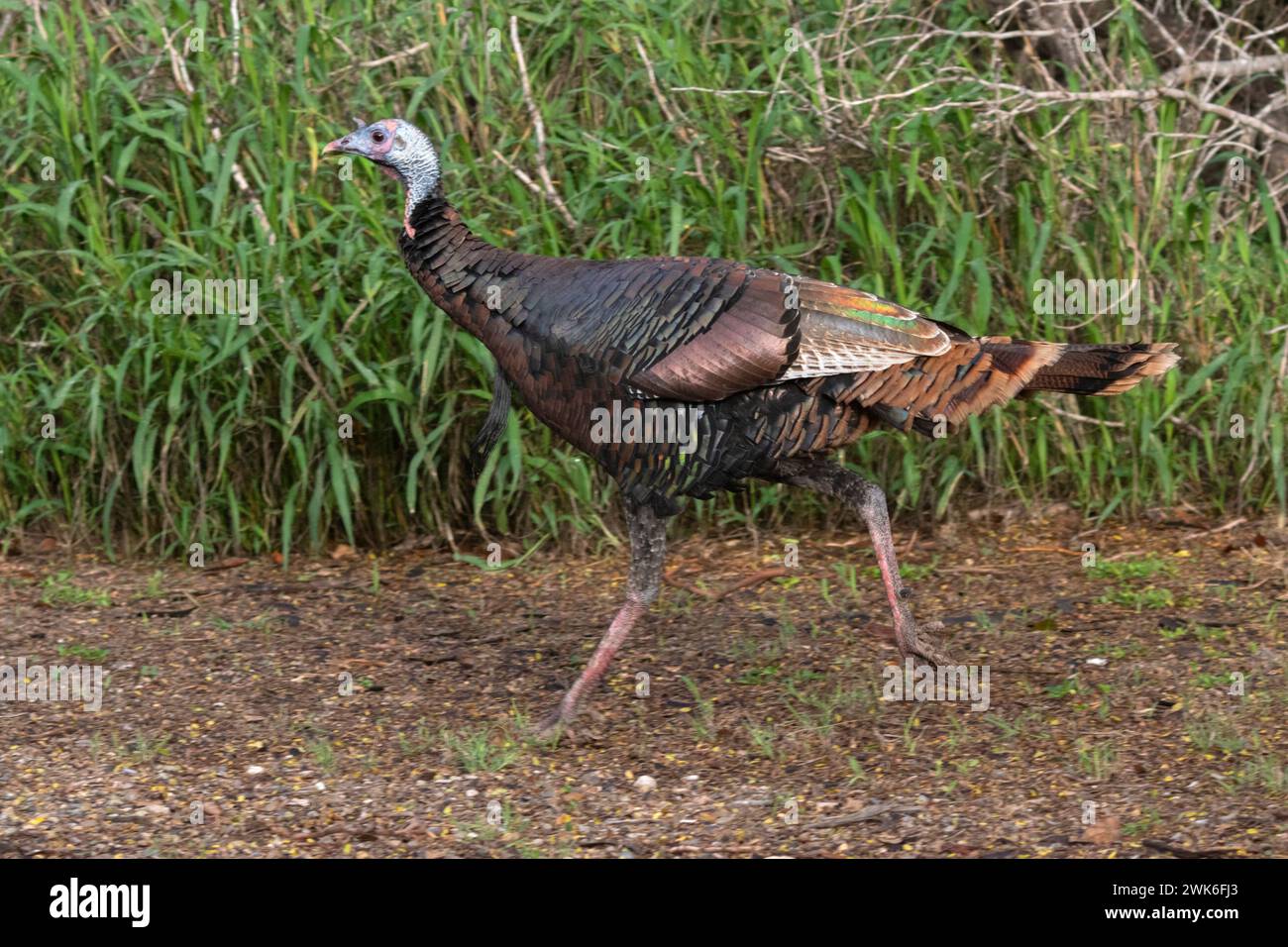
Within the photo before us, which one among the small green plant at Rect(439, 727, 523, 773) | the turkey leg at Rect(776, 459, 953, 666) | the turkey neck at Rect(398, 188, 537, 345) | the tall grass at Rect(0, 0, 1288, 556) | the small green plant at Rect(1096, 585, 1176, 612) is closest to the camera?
the small green plant at Rect(439, 727, 523, 773)

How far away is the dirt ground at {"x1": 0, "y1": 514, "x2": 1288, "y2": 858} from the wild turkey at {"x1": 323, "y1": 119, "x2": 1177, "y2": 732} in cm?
38

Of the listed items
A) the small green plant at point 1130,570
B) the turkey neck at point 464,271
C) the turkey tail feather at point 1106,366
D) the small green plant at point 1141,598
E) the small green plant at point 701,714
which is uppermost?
the turkey neck at point 464,271

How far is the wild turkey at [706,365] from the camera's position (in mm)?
4523

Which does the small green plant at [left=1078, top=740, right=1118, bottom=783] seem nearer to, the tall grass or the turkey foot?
the turkey foot

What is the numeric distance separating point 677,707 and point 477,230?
6.52ft

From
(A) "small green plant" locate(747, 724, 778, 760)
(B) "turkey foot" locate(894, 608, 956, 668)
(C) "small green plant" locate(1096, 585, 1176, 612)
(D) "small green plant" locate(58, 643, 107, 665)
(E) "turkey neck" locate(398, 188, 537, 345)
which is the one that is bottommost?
(A) "small green plant" locate(747, 724, 778, 760)

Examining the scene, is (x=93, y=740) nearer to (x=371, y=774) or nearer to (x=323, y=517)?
(x=371, y=774)

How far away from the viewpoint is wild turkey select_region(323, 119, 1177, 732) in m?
4.52

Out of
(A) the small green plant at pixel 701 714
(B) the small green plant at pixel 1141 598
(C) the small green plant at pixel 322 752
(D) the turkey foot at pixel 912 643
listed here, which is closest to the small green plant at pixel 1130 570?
(B) the small green plant at pixel 1141 598

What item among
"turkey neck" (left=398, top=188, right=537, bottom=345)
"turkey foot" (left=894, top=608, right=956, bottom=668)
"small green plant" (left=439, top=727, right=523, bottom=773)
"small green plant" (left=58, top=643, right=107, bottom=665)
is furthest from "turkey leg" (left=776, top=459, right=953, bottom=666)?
"small green plant" (left=58, top=643, right=107, bottom=665)

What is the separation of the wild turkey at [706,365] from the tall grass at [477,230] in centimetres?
106

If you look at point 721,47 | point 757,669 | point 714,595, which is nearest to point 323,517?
point 714,595

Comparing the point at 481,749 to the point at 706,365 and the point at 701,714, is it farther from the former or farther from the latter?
the point at 706,365

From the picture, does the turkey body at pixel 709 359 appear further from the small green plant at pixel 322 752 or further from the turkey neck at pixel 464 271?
the small green plant at pixel 322 752
